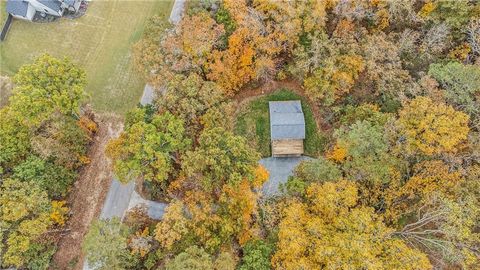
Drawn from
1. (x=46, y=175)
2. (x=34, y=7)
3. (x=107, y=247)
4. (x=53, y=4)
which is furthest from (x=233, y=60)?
(x=34, y=7)

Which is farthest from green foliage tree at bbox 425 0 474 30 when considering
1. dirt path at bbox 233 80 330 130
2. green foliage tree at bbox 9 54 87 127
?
green foliage tree at bbox 9 54 87 127

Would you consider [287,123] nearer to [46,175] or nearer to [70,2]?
Result: [46,175]

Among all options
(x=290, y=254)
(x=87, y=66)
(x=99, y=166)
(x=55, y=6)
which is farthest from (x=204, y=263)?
(x=55, y=6)

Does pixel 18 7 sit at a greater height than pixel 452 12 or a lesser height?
greater

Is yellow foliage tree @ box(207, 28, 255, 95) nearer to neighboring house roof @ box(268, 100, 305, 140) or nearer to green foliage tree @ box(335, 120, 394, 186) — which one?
neighboring house roof @ box(268, 100, 305, 140)

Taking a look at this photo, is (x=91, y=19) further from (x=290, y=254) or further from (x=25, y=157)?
(x=290, y=254)
